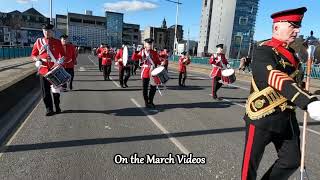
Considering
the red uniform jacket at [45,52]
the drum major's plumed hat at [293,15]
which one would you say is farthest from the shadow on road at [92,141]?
the drum major's plumed hat at [293,15]

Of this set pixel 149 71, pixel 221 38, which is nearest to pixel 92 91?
pixel 149 71

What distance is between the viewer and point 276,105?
11.3 feet

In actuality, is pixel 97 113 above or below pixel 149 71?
below

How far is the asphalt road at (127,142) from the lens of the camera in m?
5.05

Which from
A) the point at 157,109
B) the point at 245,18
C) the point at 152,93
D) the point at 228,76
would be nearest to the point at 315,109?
the point at 157,109

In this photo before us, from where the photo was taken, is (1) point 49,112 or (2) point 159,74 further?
(2) point 159,74

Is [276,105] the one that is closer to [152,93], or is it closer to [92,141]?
[92,141]

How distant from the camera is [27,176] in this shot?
187 inches

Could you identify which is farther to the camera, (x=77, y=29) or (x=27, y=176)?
(x=77, y=29)

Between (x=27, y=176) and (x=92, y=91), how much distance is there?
31.0 feet

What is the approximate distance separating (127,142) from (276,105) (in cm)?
363

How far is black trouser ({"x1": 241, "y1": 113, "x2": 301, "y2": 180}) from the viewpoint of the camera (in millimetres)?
3525

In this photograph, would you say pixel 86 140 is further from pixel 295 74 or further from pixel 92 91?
pixel 92 91

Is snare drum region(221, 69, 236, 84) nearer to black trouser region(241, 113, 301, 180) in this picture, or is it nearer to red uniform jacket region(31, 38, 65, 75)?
red uniform jacket region(31, 38, 65, 75)
